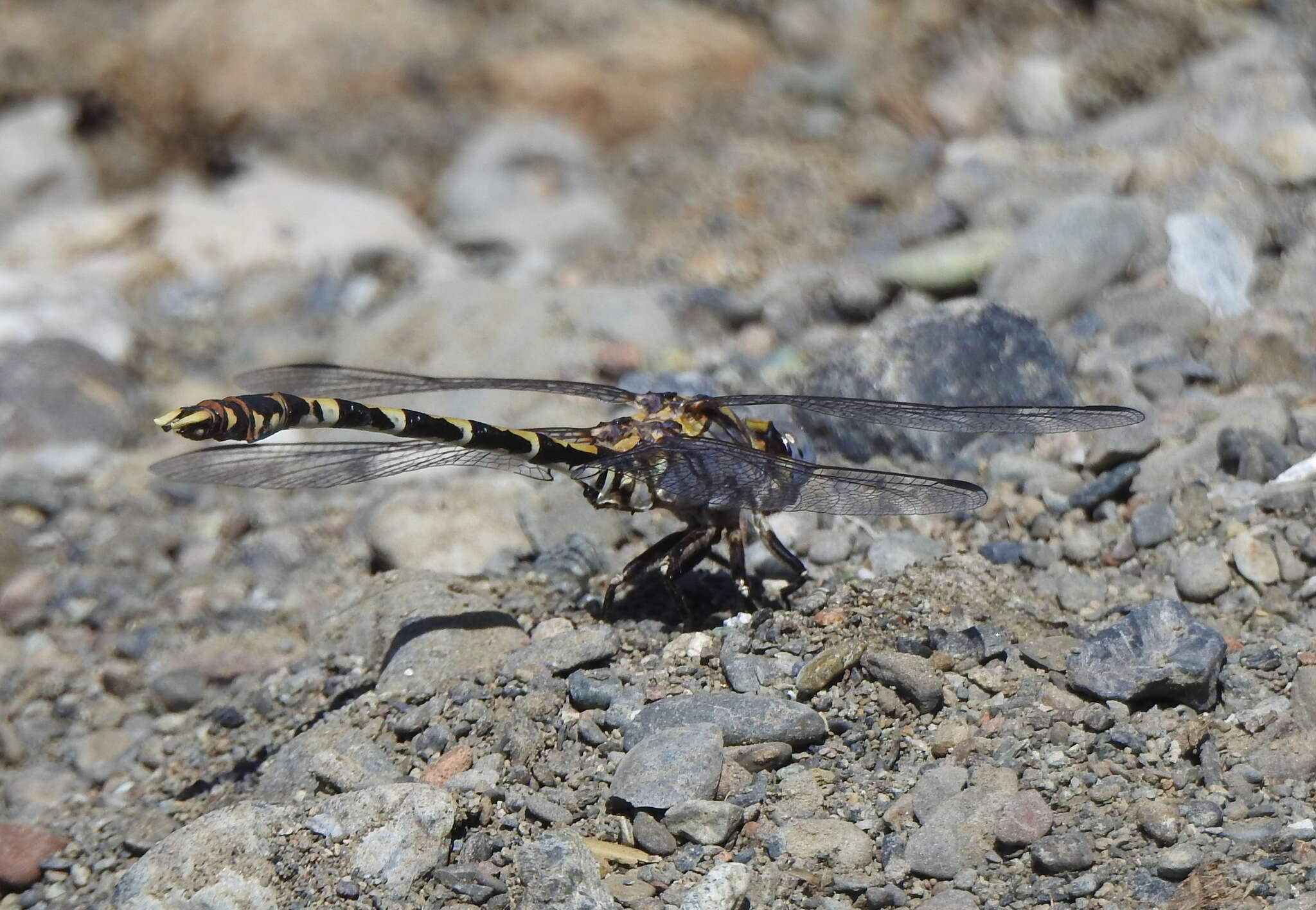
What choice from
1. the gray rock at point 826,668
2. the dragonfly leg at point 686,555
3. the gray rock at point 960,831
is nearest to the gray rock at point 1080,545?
the gray rock at point 826,668

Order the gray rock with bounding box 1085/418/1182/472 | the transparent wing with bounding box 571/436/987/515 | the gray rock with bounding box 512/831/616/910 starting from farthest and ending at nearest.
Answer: the gray rock with bounding box 1085/418/1182/472 < the transparent wing with bounding box 571/436/987/515 < the gray rock with bounding box 512/831/616/910

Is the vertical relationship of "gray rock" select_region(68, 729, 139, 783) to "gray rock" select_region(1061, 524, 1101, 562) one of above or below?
below

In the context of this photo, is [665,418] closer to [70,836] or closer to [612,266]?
[70,836]

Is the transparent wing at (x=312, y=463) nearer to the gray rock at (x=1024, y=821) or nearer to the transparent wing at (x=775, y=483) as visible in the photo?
the transparent wing at (x=775, y=483)

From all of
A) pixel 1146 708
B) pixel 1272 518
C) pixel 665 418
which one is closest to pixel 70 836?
pixel 665 418

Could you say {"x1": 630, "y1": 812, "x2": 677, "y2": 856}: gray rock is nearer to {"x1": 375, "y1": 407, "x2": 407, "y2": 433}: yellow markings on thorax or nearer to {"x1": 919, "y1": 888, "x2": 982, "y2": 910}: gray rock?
{"x1": 919, "y1": 888, "x2": 982, "y2": 910}: gray rock

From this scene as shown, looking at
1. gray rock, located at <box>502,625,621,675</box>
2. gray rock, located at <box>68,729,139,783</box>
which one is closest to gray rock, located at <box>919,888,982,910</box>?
gray rock, located at <box>502,625,621,675</box>

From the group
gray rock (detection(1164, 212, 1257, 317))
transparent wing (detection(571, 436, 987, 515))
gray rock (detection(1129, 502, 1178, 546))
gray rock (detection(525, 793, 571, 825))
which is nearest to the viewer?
gray rock (detection(525, 793, 571, 825))
